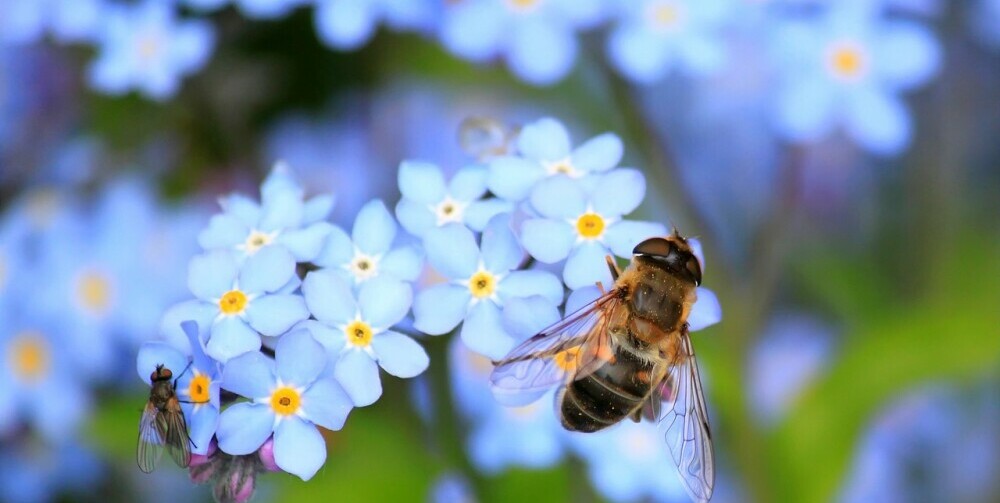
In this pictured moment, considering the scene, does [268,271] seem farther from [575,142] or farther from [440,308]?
[575,142]

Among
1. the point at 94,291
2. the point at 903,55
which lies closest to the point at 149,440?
the point at 94,291

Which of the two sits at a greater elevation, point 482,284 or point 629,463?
point 482,284

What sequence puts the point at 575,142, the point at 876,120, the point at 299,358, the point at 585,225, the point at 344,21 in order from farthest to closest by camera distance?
the point at 575,142 → the point at 876,120 → the point at 344,21 → the point at 585,225 → the point at 299,358

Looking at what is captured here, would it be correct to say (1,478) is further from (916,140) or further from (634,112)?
(916,140)

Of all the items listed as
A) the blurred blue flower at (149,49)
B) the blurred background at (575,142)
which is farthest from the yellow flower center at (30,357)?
the blurred blue flower at (149,49)

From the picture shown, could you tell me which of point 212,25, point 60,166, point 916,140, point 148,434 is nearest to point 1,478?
point 60,166

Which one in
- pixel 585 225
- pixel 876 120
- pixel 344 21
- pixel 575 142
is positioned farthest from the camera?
pixel 575 142

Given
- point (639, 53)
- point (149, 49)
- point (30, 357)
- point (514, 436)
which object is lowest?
point (30, 357)

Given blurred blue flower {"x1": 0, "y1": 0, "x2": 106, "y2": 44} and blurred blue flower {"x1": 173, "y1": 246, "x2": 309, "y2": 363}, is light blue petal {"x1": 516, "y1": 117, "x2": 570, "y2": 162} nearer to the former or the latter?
blurred blue flower {"x1": 173, "y1": 246, "x2": 309, "y2": 363}
